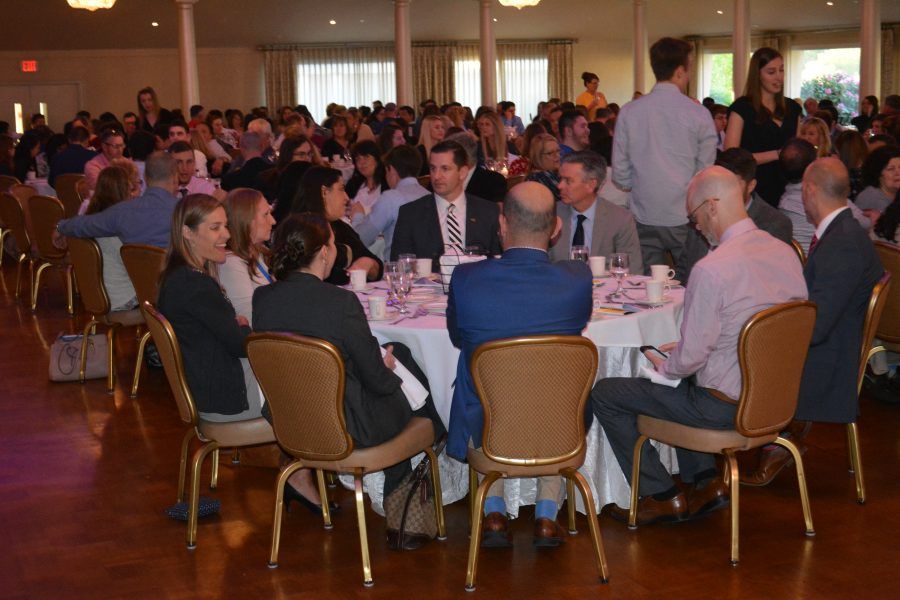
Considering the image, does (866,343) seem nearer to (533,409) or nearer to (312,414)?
(533,409)

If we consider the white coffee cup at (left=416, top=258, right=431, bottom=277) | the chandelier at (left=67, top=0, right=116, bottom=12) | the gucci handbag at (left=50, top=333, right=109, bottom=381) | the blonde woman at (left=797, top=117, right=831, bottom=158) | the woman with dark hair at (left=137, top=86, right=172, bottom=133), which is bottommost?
the gucci handbag at (left=50, top=333, right=109, bottom=381)

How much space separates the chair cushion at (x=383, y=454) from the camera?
144 inches

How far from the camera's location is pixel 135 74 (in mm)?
21781

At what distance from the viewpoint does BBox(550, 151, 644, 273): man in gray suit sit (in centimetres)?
532

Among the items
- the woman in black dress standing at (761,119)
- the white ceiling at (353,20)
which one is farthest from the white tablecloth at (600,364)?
the white ceiling at (353,20)

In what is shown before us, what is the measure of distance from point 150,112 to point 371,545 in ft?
33.3

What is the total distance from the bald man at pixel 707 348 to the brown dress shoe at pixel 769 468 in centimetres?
38

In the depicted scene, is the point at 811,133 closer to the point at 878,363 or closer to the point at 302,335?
the point at 878,363

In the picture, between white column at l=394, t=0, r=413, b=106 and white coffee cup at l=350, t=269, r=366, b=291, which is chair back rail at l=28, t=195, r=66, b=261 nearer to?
white coffee cup at l=350, t=269, r=366, b=291

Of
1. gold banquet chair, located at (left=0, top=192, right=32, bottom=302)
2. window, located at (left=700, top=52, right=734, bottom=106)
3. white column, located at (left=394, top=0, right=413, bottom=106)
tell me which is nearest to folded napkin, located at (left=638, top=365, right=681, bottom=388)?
gold banquet chair, located at (left=0, top=192, right=32, bottom=302)

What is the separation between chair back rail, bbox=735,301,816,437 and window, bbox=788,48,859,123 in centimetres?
2114

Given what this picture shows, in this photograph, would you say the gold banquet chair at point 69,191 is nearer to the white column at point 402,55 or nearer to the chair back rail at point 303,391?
the white column at point 402,55

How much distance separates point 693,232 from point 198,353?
2435 mm

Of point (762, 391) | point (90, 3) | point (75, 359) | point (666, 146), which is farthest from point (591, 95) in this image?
point (762, 391)
